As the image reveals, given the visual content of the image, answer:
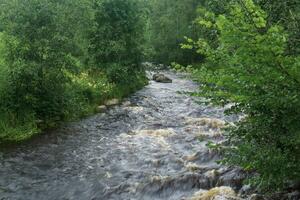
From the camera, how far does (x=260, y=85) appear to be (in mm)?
7449

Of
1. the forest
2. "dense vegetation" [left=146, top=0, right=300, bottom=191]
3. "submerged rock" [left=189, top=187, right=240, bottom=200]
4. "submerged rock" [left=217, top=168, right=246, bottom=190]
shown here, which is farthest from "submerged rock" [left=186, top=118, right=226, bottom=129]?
"dense vegetation" [left=146, top=0, right=300, bottom=191]

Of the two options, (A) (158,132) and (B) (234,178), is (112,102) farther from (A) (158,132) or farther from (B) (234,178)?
(B) (234,178)

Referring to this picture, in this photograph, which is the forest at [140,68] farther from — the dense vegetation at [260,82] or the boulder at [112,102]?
the boulder at [112,102]

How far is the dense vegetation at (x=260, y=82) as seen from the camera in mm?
6781

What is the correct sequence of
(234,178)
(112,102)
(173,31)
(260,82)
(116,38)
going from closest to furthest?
1. (260,82)
2. (234,178)
3. (112,102)
4. (116,38)
5. (173,31)

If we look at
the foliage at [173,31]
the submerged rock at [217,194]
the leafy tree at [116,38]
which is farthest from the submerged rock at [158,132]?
the foliage at [173,31]

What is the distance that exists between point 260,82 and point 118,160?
8393 millimetres

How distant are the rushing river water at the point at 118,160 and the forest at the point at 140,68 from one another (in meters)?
1.06

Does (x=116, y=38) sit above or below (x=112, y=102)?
above

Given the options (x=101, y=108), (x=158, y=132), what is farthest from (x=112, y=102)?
(x=158, y=132)

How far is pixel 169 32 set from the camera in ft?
171

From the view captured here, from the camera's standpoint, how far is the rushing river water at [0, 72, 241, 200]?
11.9m

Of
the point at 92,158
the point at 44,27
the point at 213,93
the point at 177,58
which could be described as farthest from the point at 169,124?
the point at 177,58

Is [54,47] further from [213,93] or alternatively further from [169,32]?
[169,32]
